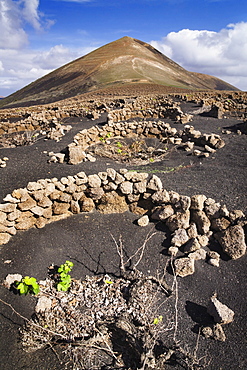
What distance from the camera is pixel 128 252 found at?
496 cm

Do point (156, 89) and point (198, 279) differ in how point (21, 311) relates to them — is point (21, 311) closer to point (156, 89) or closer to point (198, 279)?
point (198, 279)

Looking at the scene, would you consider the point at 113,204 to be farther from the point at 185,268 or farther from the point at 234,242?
the point at 234,242

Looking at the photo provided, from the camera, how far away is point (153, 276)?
446 centimetres

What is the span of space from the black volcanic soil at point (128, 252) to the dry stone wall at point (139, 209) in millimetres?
206

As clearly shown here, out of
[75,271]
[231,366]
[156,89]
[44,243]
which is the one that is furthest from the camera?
[156,89]

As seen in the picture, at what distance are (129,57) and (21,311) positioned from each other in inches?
3095

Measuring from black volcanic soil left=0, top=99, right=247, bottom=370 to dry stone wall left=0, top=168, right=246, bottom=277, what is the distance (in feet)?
0.68

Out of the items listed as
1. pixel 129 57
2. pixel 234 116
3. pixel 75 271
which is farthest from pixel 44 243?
pixel 129 57

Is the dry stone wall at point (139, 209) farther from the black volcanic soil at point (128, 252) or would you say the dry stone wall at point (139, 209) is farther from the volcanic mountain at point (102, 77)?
the volcanic mountain at point (102, 77)

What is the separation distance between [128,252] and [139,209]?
1.30 meters

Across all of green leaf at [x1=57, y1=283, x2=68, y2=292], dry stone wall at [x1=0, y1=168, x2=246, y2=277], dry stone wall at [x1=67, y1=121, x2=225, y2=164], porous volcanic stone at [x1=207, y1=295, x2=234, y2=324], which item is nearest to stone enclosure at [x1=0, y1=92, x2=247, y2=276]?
dry stone wall at [x1=0, y1=168, x2=246, y2=277]

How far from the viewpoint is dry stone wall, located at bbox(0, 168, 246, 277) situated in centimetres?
457

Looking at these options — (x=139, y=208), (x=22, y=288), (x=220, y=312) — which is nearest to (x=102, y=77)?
(x=139, y=208)

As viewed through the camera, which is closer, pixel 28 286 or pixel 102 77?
pixel 28 286
